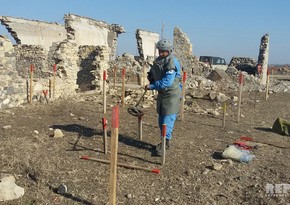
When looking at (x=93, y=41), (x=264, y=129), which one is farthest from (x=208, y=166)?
(x=93, y=41)

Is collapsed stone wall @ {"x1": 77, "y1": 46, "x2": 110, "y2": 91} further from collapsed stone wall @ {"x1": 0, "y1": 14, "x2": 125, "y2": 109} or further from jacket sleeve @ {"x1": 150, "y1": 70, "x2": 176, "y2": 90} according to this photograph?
jacket sleeve @ {"x1": 150, "y1": 70, "x2": 176, "y2": 90}

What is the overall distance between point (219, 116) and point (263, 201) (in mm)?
6004

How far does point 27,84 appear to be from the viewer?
9758mm

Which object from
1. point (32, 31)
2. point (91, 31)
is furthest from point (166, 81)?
point (91, 31)

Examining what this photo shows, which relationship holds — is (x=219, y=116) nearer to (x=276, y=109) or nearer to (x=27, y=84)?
(x=276, y=109)

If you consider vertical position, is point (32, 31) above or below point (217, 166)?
above

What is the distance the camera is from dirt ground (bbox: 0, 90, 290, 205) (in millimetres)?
4430

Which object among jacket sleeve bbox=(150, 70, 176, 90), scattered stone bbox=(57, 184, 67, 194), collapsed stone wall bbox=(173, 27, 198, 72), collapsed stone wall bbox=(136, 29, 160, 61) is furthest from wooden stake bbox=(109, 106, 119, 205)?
collapsed stone wall bbox=(136, 29, 160, 61)

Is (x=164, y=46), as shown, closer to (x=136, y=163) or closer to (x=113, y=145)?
(x=136, y=163)

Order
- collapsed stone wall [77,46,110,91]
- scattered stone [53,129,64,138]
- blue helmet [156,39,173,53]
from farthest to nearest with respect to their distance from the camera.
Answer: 1. collapsed stone wall [77,46,110,91]
2. scattered stone [53,129,64,138]
3. blue helmet [156,39,173,53]

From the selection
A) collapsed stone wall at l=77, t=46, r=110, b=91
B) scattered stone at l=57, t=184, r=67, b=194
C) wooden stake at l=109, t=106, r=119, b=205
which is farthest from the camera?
collapsed stone wall at l=77, t=46, r=110, b=91

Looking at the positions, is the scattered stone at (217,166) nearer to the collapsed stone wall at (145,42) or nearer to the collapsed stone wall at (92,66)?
the collapsed stone wall at (92,66)

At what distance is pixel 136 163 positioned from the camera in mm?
5512

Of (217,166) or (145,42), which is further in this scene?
(145,42)
